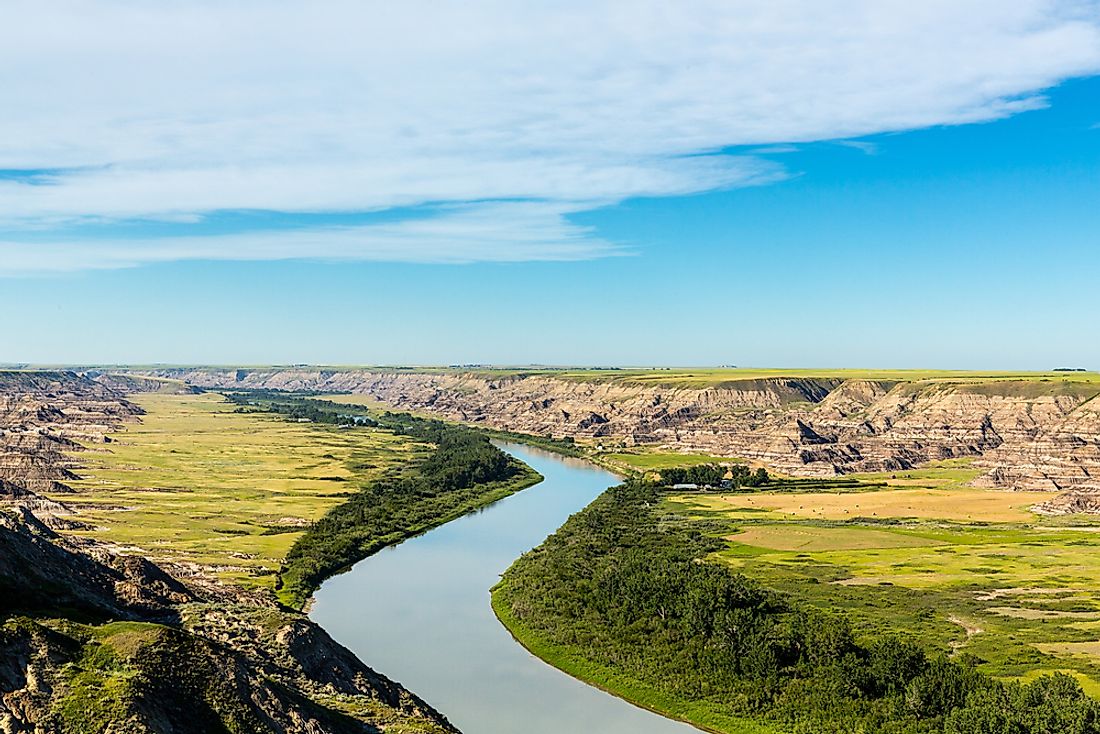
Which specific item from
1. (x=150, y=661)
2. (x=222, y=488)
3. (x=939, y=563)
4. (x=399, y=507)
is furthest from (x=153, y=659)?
(x=222, y=488)

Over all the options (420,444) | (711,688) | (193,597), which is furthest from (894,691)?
(420,444)

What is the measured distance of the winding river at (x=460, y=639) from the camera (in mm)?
44844

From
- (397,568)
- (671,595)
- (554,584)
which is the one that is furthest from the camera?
(397,568)

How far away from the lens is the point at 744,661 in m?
48.3

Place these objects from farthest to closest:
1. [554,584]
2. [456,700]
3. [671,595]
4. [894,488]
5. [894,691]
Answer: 1. [894,488]
2. [554,584]
3. [671,595]
4. [456,700]
5. [894,691]

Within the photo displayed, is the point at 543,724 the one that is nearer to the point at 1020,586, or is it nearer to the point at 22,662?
the point at 22,662

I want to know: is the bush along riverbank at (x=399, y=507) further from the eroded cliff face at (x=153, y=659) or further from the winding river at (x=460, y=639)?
the eroded cliff face at (x=153, y=659)

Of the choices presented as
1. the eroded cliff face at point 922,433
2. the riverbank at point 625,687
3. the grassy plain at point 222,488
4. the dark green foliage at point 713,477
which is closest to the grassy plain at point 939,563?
the dark green foliage at point 713,477

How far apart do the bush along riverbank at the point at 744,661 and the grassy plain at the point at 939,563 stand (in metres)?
4.80

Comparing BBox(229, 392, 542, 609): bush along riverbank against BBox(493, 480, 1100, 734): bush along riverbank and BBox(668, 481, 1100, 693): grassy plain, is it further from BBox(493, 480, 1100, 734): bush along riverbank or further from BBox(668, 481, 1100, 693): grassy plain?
BBox(668, 481, 1100, 693): grassy plain

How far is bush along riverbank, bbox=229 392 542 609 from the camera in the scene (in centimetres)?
7325

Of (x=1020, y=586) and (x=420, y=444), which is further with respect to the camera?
(x=420, y=444)

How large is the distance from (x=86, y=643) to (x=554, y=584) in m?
42.1

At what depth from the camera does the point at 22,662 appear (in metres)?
25.7
